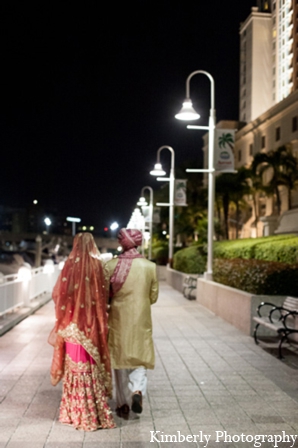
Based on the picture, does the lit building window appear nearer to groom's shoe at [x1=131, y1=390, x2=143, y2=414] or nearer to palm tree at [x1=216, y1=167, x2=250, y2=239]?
palm tree at [x1=216, y1=167, x2=250, y2=239]

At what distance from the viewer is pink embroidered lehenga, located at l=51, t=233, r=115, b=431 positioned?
18.8 ft

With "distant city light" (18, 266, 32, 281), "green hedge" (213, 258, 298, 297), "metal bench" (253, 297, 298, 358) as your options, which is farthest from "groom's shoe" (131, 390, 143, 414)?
"distant city light" (18, 266, 32, 281)

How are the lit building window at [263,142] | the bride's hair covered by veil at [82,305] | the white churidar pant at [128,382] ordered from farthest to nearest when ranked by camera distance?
the lit building window at [263,142]
the white churidar pant at [128,382]
the bride's hair covered by veil at [82,305]

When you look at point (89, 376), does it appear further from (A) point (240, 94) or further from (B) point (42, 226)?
(B) point (42, 226)

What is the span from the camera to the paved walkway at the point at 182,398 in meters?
5.57

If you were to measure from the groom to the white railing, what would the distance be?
22.4ft

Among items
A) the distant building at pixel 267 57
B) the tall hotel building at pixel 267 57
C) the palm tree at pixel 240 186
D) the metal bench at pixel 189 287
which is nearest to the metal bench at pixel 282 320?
the metal bench at pixel 189 287

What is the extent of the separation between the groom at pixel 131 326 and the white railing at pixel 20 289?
22.4 feet

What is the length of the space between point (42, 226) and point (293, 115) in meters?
114

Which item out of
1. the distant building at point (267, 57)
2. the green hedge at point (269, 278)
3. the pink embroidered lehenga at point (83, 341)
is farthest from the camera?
the distant building at point (267, 57)

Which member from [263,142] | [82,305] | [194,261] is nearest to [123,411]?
[82,305]

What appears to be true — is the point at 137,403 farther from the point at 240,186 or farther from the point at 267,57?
the point at 267,57

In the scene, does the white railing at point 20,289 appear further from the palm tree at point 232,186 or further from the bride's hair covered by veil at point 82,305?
the palm tree at point 232,186

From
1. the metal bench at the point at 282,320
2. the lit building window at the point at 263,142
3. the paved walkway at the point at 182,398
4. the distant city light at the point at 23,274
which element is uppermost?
the lit building window at the point at 263,142
